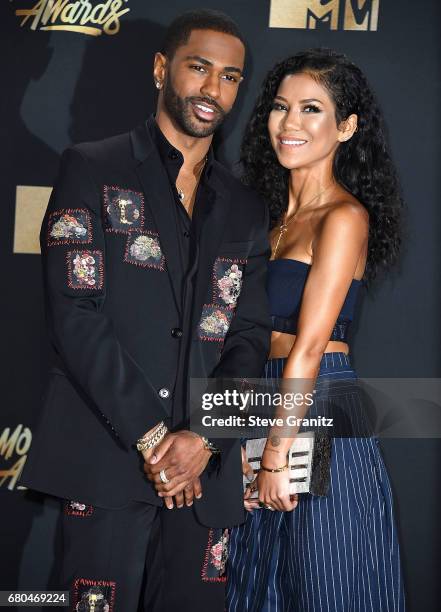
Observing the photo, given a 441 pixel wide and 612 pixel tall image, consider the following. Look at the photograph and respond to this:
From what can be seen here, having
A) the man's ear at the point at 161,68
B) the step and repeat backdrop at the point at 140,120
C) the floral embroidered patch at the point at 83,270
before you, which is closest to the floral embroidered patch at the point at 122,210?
the floral embroidered patch at the point at 83,270

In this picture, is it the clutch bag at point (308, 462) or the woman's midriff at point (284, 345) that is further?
the woman's midriff at point (284, 345)

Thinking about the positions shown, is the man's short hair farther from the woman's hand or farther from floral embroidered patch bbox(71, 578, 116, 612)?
floral embroidered patch bbox(71, 578, 116, 612)

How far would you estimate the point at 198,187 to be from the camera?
2.36 meters

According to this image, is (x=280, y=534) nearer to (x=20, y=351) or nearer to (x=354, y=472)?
(x=354, y=472)

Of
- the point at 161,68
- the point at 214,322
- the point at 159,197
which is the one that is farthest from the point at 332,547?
the point at 161,68

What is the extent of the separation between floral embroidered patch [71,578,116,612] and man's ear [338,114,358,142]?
1.45m

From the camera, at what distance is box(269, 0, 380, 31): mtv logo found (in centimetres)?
314

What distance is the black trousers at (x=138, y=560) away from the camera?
208cm

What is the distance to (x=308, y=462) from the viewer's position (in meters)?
2.33

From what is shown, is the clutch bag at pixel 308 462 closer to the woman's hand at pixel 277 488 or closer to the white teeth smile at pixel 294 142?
the woman's hand at pixel 277 488

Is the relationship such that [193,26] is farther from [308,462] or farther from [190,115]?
[308,462]

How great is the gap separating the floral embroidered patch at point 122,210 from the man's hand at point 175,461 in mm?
528

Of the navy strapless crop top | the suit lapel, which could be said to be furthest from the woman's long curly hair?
the suit lapel

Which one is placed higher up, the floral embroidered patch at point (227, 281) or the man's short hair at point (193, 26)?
the man's short hair at point (193, 26)
